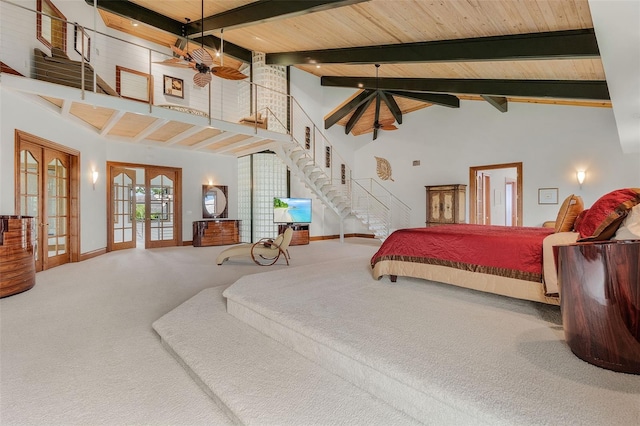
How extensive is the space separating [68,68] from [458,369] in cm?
666

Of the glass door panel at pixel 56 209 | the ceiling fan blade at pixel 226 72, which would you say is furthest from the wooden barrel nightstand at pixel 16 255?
the ceiling fan blade at pixel 226 72

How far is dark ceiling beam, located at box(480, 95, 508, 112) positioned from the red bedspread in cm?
531

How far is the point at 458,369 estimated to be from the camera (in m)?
1.66

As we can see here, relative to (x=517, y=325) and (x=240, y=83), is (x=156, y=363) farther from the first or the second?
(x=240, y=83)

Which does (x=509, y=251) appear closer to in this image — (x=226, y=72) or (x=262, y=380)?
(x=262, y=380)

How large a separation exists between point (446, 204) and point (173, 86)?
320 inches

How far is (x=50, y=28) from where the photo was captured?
216 inches

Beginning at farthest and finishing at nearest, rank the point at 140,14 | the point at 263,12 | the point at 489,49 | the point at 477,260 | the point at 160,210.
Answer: the point at 160,210, the point at 140,14, the point at 263,12, the point at 489,49, the point at 477,260

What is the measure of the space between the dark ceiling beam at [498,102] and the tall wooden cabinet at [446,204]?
2.09 metres

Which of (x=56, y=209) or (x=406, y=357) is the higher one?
(x=56, y=209)

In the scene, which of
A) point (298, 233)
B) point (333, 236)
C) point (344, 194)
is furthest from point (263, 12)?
point (333, 236)

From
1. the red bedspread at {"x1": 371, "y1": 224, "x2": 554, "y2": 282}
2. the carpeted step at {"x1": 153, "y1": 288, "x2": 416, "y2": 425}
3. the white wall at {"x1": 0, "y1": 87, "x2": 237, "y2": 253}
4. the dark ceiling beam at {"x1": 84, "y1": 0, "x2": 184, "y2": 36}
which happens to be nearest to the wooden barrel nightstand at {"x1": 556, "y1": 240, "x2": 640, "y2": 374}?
the red bedspread at {"x1": 371, "y1": 224, "x2": 554, "y2": 282}

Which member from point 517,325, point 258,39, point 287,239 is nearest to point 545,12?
point 517,325

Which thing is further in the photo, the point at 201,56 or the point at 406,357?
the point at 201,56
